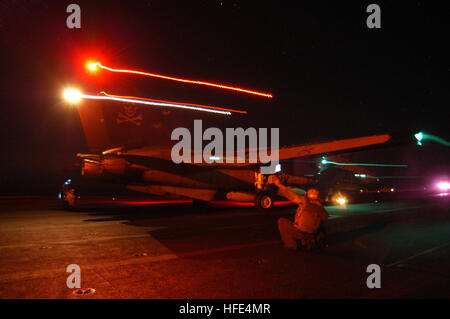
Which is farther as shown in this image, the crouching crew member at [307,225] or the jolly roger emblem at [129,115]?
the jolly roger emblem at [129,115]

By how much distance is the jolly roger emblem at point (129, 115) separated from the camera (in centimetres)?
1276

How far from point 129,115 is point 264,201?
7.80m

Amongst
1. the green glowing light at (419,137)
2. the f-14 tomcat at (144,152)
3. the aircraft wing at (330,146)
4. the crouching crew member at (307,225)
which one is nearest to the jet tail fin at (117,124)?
the f-14 tomcat at (144,152)

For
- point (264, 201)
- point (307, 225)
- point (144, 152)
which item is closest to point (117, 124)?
point (144, 152)

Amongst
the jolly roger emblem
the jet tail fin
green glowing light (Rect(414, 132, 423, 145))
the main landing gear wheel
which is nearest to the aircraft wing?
green glowing light (Rect(414, 132, 423, 145))

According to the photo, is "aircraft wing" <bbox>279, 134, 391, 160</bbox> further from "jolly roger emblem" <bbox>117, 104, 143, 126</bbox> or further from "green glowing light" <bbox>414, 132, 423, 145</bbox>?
"jolly roger emblem" <bbox>117, 104, 143, 126</bbox>

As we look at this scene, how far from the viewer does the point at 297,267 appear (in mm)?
5773

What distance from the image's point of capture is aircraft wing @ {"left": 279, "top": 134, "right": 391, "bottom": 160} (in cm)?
1083

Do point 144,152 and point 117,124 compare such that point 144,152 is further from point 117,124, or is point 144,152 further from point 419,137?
point 419,137

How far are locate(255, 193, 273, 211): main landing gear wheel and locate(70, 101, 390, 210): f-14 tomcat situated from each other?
1.80m

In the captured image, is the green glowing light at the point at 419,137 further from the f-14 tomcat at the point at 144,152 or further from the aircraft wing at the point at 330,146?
the f-14 tomcat at the point at 144,152

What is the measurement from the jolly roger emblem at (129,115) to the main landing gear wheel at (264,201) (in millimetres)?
6994

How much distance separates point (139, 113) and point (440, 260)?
11.2 m
